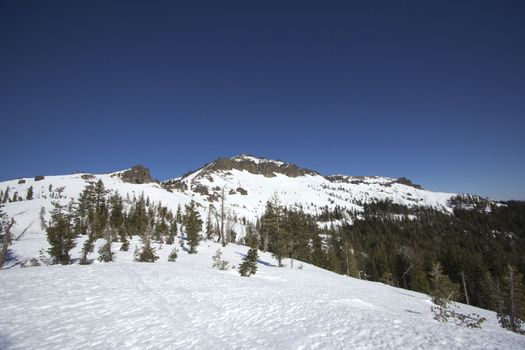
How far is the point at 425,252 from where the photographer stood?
99.8 m

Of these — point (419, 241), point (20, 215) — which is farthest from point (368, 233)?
point (20, 215)

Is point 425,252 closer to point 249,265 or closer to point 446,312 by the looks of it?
point 249,265

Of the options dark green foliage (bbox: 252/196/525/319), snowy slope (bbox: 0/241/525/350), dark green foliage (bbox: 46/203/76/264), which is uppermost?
dark green foliage (bbox: 46/203/76/264)

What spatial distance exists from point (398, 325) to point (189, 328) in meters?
7.05

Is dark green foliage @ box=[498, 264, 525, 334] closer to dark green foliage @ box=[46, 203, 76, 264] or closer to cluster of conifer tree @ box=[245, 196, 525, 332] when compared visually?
Result: cluster of conifer tree @ box=[245, 196, 525, 332]

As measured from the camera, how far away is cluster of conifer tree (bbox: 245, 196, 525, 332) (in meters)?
38.6

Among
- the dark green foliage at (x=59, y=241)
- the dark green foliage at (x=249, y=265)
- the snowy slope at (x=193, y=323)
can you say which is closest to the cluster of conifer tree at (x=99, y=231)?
the dark green foliage at (x=59, y=241)

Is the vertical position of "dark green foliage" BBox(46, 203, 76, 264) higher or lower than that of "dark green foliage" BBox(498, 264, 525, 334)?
higher

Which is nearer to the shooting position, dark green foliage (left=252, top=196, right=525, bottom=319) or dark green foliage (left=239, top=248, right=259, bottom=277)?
dark green foliage (left=239, top=248, right=259, bottom=277)

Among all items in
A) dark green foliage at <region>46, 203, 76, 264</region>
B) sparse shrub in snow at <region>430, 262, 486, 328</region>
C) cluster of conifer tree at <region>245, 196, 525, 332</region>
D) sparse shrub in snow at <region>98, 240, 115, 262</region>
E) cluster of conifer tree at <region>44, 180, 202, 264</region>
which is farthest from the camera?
cluster of conifer tree at <region>245, 196, 525, 332</region>

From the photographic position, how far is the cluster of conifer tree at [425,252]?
38.6 m

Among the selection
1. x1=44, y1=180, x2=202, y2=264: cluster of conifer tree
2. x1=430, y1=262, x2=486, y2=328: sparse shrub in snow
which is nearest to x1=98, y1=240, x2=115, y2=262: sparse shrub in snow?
x1=44, y1=180, x2=202, y2=264: cluster of conifer tree

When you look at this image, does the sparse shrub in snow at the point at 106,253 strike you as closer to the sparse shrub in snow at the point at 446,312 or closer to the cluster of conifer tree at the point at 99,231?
the cluster of conifer tree at the point at 99,231

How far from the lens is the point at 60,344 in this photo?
7117 mm
